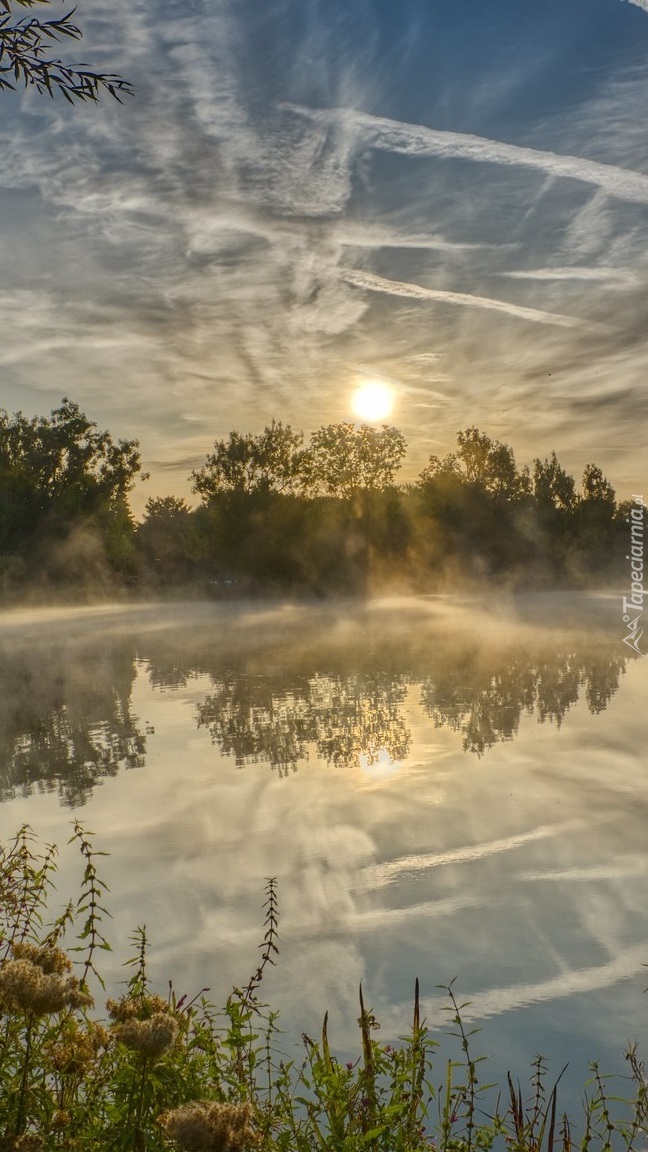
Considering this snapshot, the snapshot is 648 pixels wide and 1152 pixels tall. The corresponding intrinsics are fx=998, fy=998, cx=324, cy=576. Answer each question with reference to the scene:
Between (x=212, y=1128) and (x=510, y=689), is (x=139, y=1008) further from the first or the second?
(x=510, y=689)

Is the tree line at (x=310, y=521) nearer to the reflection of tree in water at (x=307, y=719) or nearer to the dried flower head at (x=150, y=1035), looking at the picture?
the reflection of tree in water at (x=307, y=719)

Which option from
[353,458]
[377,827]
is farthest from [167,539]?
[377,827]

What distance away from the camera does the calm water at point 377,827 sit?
5.62 metres

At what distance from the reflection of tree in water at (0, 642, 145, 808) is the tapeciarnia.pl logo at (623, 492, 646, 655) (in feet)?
43.5

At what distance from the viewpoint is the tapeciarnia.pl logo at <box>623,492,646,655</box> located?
29969mm

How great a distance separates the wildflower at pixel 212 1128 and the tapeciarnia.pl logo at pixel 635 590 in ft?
77.8

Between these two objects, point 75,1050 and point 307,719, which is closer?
point 75,1050

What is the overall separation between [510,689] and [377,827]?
9655mm

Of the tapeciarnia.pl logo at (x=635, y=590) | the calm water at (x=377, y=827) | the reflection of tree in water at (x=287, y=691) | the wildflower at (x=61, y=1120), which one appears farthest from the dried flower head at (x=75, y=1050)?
the tapeciarnia.pl logo at (x=635, y=590)

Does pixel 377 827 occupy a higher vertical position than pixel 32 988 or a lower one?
lower

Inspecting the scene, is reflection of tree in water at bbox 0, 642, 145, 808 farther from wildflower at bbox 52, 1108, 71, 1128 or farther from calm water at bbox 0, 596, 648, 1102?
wildflower at bbox 52, 1108, 71, 1128

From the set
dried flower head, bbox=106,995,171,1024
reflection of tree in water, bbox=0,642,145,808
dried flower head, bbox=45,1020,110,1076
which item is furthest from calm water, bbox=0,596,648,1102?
dried flower head, bbox=106,995,171,1024

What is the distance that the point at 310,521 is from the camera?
68.9 m

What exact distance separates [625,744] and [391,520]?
6100 cm
